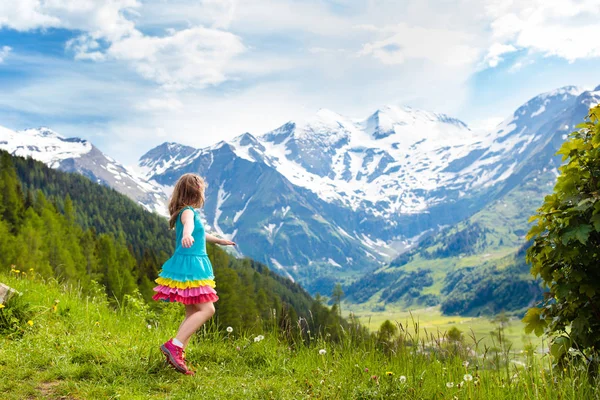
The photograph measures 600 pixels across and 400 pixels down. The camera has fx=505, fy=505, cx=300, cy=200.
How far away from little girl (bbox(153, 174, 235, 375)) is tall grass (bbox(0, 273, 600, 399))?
0.67m

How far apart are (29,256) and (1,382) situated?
183ft

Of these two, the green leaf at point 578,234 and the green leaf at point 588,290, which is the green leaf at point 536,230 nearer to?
the green leaf at point 578,234

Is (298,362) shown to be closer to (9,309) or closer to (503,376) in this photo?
(503,376)

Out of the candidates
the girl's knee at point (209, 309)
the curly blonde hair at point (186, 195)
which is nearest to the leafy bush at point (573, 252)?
the girl's knee at point (209, 309)

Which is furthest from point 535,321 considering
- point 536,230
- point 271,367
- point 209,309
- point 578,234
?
point 209,309

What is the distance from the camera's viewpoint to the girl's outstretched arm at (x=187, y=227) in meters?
7.98

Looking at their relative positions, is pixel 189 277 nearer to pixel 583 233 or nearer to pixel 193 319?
pixel 193 319

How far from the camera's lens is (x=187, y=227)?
841 centimetres

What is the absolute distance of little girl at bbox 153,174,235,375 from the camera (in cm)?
862

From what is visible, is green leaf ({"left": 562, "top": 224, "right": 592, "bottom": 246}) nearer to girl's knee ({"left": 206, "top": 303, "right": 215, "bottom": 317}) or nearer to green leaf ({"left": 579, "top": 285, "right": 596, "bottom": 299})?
green leaf ({"left": 579, "top": 285, "right": 596, "bottom": 299})

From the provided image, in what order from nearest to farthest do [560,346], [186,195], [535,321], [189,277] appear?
1. [560,346]
2. [535,321]
3. [189,277]
4. [186,195]

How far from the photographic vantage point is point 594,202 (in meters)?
6.57

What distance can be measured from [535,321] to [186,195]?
6.09 meters

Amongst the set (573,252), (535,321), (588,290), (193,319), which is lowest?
(193,319)
